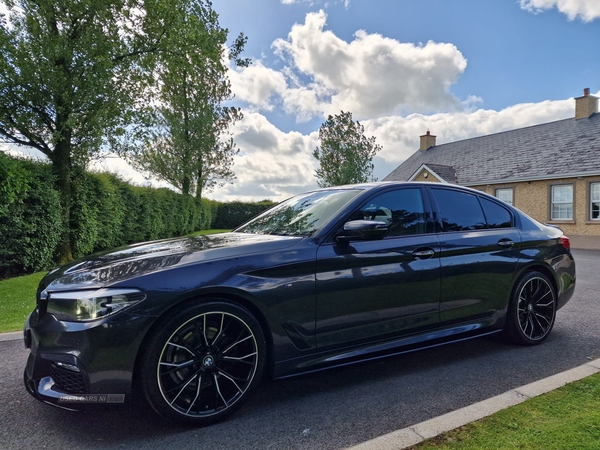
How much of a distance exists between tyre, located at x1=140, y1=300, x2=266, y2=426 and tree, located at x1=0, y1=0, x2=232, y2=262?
830 centimetres

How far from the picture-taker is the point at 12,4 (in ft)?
30.1

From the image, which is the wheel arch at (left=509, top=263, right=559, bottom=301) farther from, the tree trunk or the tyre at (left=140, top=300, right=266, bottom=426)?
the tree trunk

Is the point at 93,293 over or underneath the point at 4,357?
over

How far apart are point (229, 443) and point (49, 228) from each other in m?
8.36

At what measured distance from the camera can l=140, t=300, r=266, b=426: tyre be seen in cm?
240

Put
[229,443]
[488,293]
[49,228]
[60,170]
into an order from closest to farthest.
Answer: [229,443] < [488,293] < [49,228] < [60,170]

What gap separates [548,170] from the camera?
19750 millimetres

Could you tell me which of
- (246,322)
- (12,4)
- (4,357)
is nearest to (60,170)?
(12,4)

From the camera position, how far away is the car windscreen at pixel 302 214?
3.24 meters

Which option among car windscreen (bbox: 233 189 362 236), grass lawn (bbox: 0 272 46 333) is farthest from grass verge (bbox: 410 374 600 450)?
grass lawn (bbox: 0 272 46 333)

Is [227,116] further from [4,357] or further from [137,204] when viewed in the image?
[4,357]

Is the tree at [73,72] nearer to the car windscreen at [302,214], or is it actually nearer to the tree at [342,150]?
the car windscreen at [302,214]

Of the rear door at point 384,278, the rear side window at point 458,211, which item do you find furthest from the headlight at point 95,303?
the rear side window at point 458,211

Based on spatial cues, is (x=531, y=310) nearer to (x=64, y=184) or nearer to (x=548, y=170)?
(x=64, y=184)
